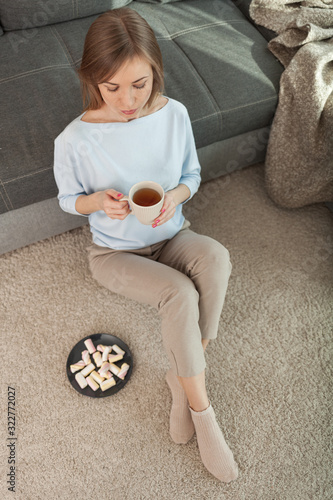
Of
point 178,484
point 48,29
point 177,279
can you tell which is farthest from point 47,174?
point 178,484

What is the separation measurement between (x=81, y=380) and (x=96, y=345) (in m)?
0.13

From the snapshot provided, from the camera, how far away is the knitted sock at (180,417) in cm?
121

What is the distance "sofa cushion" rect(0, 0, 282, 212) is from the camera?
4.38ft

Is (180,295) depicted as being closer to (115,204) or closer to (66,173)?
(115,204)

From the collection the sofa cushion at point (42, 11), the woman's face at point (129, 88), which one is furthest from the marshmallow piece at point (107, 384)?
the sofa cushion at point (42, 11)

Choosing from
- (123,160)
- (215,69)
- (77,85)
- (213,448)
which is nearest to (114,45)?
(123,160)

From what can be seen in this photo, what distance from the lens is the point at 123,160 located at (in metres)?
1.10

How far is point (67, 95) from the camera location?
142 cm

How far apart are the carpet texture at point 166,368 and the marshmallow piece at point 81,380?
2.0 inches

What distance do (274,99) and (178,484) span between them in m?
1.45

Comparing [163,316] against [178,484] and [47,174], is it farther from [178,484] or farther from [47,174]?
[47,174]

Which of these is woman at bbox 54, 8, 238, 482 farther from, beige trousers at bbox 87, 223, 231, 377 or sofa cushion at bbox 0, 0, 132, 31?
sofa cushion at bbox 0, 0, 132, 31

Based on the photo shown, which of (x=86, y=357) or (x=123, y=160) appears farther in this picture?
(x=86, y=357)

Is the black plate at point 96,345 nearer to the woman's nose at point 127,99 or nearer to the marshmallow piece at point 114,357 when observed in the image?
the marshmallow piece at point 114,357
